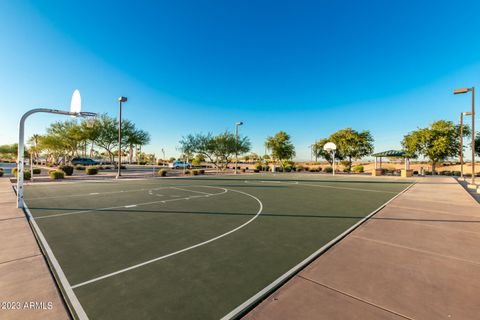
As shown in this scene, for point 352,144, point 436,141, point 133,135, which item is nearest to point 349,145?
point 352,144

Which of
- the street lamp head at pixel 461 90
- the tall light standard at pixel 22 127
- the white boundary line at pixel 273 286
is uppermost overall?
the street lamp head at pixel 461 90

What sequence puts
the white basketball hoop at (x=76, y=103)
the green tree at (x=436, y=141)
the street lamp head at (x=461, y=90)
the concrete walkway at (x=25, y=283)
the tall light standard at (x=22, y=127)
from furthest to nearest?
the green tree at (x=436, y=141) → the street lamp head at (x=461, y=90) → the white basketball hoop at (x=76, y=103) → the tall light standard at (x=22, y=127) → the concrete walkway at (x=25, y=283)

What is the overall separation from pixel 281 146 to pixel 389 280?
47.6 m

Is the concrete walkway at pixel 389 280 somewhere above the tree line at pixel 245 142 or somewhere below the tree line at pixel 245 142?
below

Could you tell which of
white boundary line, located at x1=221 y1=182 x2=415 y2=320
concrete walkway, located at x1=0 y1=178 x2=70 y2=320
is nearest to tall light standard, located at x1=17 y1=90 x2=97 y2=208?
concrete walkway, located at x1=0 y1=178 x2=70 y2=320

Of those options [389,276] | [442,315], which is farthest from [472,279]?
[442,315]

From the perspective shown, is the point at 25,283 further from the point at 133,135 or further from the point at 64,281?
the point at 133,135

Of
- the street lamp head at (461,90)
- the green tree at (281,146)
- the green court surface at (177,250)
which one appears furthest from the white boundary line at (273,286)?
the green tree at (281,146)

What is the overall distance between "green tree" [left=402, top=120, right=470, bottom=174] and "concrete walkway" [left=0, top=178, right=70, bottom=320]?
4513 cm

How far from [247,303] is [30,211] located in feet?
34.9

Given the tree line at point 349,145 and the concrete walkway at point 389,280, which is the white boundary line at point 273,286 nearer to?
Answer: the concrete walkway at point 389,280

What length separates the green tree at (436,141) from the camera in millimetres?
34125

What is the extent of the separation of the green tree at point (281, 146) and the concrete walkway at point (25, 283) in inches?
1863

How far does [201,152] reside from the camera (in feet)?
151
